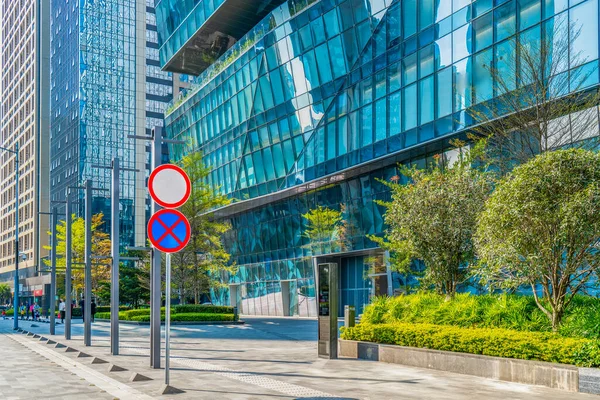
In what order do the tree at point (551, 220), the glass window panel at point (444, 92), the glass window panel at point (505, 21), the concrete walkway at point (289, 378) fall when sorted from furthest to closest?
the glass window panel at point (444, 92) → the glass window panel at point (505, 21) → the tree at point (551, 220) → the concrete walkway at point (289, 378)

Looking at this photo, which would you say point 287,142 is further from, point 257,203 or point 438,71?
point 438,71

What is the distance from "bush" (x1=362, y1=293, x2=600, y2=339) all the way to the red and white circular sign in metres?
7.47

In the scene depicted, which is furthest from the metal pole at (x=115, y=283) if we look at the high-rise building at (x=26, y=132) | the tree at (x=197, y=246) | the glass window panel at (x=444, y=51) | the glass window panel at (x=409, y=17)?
the high-rise building at (x=26, y=132)

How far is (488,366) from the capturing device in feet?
42.7

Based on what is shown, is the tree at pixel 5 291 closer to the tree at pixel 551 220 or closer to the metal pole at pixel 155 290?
the metal pole at pixel 155 290

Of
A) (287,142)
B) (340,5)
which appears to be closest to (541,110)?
(340,5)

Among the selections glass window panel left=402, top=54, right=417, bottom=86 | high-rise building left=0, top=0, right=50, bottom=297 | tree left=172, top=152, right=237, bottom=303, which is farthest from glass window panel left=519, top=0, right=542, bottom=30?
high-rise building left=0, top=0, right=50, bottom=297

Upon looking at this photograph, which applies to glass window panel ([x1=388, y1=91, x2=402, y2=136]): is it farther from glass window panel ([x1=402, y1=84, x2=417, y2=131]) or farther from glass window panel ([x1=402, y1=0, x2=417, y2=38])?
glass window panel ([x1=402, y1=0, x2=417, y2=38])

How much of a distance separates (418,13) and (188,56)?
2920cm

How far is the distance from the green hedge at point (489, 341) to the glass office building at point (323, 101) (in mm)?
11599

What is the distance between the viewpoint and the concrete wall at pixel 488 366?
36.4 feet

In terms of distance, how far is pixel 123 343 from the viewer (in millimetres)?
23625

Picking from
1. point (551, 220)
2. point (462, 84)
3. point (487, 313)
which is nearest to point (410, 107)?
point (462, 84)

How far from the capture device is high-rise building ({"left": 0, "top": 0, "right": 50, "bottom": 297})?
346 ft
